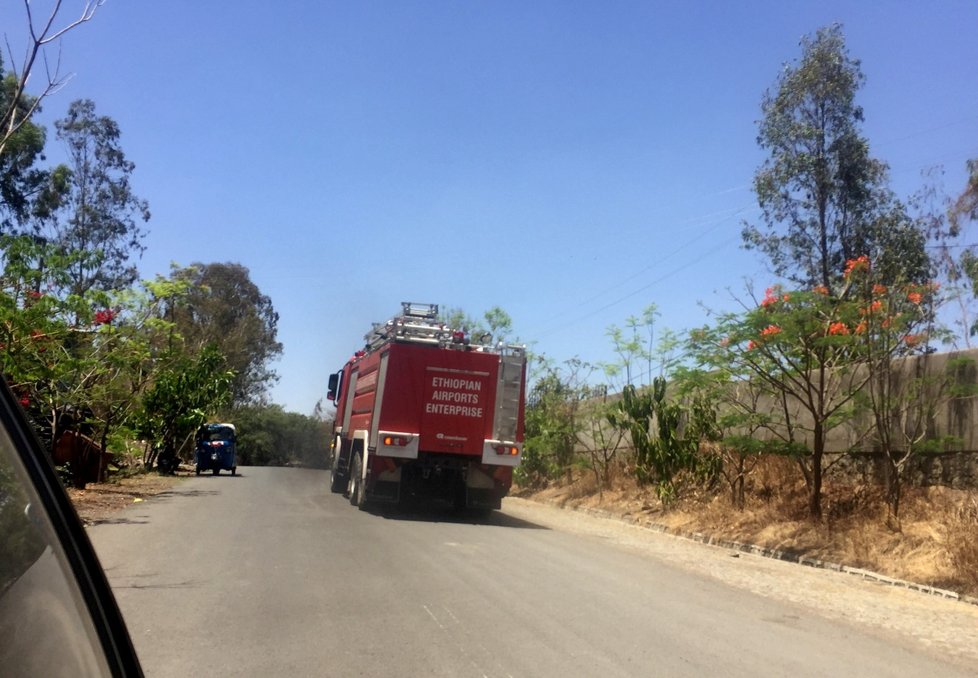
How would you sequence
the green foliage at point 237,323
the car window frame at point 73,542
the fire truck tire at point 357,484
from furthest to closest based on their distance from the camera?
the green foliage at point 237,323 → the fire truck tire at point 357,484 → the car window frame at point 73,542

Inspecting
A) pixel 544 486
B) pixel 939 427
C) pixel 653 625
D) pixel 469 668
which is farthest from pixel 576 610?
pixel 544 486

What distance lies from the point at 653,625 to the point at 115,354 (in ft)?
43.1

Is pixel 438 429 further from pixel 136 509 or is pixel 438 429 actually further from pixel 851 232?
pixel 851 232

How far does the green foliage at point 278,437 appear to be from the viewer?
58906mm

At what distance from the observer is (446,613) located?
7680mm

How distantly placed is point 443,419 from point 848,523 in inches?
292

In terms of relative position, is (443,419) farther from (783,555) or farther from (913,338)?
(913,338)

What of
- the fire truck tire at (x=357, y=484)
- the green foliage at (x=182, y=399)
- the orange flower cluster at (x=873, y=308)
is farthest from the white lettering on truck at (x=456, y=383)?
the green foliage at (x=182, y=399)

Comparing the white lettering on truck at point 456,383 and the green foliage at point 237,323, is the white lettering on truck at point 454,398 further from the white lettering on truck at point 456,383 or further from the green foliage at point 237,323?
the green foliage at point 237,323

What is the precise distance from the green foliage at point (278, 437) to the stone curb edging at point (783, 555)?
3855 centimetres

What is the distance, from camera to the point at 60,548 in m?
2.19

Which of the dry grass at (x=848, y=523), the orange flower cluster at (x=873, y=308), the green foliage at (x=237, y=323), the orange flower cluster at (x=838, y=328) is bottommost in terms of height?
the dry grass at (x=848, y=523)

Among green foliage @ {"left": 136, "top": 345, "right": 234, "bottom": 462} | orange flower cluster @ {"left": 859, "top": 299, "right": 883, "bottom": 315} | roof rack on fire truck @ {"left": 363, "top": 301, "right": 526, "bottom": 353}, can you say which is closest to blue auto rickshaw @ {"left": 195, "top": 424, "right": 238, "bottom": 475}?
green foliage @ {"left": 136, "top": 345, "right": 234, "bottom": 462}

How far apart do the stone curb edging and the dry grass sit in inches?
5.2
